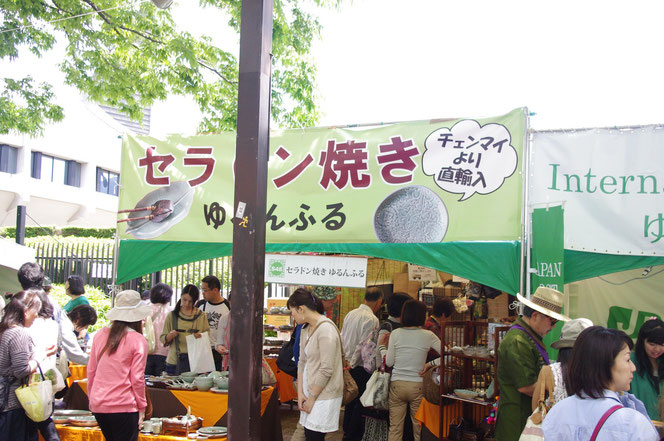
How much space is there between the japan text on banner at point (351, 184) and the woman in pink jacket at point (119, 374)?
194 cm

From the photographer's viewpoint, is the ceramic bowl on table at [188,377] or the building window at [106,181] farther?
the building window at [106,181]

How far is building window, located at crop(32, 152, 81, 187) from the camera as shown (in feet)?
70.6

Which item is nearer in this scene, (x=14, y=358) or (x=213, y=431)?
(x=14, y=358)

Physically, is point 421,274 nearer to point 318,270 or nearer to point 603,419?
point 318,270

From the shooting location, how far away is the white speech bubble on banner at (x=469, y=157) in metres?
5.54

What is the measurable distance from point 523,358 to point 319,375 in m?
1.65

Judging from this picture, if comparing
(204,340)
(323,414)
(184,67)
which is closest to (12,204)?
(184,67)

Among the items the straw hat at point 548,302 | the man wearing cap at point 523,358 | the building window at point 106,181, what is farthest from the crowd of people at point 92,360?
the building window at point 106,181

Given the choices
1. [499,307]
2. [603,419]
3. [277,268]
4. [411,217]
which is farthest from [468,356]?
[603,419]

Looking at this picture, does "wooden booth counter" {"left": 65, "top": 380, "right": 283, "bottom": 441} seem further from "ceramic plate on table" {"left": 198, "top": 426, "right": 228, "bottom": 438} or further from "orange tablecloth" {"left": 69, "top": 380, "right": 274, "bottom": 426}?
"ceramic plate on table" {"left": 198, "top": 426, "right": 228, "bottom": 438}

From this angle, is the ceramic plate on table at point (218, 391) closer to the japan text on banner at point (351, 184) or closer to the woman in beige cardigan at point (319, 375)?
the woman in beige cardigan at point (319, 375)

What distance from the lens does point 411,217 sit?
5832 mm

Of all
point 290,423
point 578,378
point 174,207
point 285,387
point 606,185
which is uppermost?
point 606,185

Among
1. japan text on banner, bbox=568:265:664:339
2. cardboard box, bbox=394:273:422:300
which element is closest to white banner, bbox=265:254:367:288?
japan text on banner, bbox=568:265:664:339
